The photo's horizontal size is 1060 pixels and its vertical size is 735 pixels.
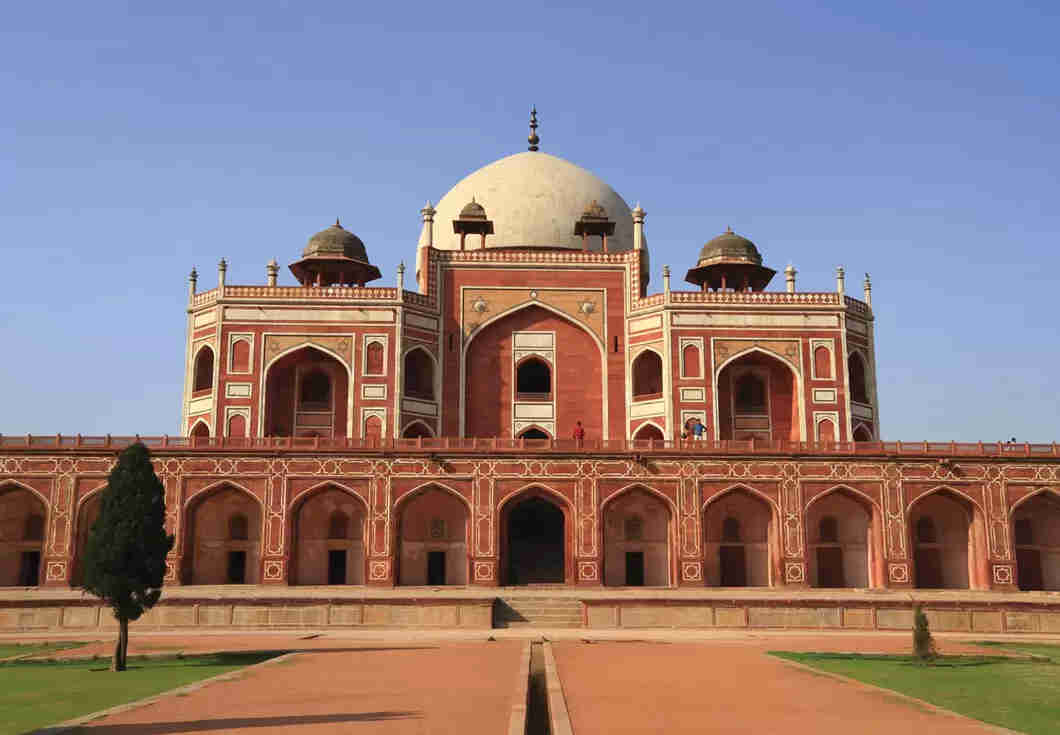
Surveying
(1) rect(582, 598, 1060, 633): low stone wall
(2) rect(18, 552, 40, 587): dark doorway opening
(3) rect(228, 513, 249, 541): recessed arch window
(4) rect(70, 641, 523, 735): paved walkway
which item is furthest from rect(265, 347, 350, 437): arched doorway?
(4) rect(70, 641, 523, 735): paved walkway

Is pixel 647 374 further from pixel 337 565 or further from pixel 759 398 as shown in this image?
pixel 337 565

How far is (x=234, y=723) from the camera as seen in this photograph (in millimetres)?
9617

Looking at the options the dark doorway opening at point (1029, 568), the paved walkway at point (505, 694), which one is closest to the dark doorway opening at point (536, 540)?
the paved walkway at point (505, 694)

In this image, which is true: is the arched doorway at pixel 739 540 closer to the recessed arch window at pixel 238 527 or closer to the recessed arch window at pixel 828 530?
the recessed arch window at pixel 828 530

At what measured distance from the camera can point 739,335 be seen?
3388cm

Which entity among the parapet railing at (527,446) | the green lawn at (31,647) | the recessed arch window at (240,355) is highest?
the recessed arch window at (240,355)

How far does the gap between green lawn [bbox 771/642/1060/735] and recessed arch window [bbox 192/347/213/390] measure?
76.1ft

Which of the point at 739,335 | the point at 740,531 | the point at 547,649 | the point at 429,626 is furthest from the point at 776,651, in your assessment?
the point at 739,335

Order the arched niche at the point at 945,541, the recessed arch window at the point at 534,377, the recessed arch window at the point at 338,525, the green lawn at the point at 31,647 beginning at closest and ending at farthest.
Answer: the green lawn at the point at 31,647 < the arched niche at the point at 945,541 < the recessed arch window at the point at 338,525 < the recessed arch window at the point at 534,377

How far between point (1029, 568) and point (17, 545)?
28365mm

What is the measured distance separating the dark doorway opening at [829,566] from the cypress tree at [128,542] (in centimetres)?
1873

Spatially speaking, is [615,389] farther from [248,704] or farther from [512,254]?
[248,704]

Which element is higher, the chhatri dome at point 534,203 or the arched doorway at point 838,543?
the chhatri dome at point 534,203

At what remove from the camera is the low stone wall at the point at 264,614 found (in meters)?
22.1
